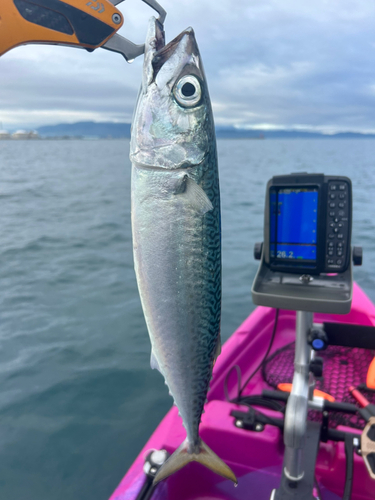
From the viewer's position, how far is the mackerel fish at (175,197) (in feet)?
3.60

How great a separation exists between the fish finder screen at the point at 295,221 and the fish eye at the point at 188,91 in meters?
1.14

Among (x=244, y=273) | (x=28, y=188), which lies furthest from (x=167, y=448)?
(x=28, y=188)

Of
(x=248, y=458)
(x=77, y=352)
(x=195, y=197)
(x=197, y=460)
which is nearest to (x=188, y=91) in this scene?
(x=195, y=197)

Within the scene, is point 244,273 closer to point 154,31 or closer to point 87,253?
point 87,253

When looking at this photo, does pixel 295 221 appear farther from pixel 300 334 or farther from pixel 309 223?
pixel 300 334

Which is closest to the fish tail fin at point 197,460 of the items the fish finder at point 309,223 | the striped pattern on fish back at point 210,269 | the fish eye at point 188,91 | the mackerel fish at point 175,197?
the striped pattern on fish back at point 210,269

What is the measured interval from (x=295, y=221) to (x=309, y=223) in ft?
0.26

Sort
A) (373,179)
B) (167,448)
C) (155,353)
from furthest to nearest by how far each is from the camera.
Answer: (373,179), (167,448), (155,353)

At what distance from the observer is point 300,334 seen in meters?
2.14

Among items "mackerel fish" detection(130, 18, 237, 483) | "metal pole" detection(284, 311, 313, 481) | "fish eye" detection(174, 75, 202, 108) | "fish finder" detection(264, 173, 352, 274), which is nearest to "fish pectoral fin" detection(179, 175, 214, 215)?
"mackerel fish" detection(130, 18, 237, 483)

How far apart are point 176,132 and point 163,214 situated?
260 millimetres

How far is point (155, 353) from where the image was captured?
1223mm

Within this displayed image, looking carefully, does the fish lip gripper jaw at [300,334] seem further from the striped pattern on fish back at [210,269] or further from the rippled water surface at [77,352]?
the rippled water surface at [77,352]

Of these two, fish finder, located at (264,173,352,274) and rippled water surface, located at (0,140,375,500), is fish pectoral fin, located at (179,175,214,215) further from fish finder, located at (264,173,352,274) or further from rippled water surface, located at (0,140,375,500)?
rippled water surface, located at (0,140,375,500)
